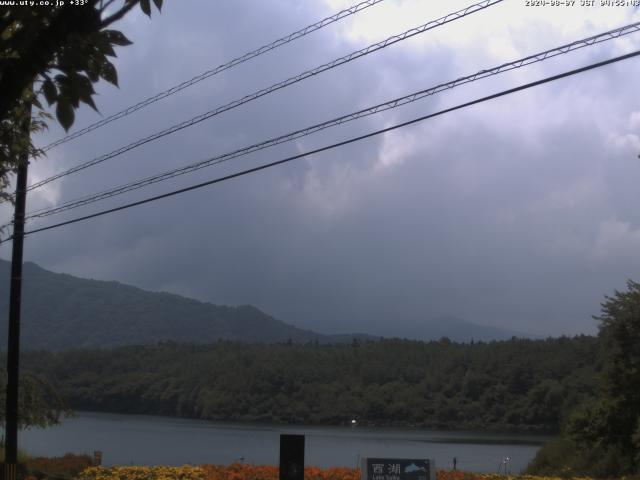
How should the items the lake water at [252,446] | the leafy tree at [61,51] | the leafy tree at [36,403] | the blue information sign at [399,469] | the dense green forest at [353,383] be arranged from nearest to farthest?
1. the leafy tree at [61,51]
2. the blue information sign at [399,469]
3. the leafy tree at [36,403]
4. the lake water at [252,446]
5. the dense green forest at [353,383]

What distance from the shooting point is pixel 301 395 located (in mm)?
74125

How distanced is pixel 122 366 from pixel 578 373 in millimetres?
44658

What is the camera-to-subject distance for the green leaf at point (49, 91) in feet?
13.4

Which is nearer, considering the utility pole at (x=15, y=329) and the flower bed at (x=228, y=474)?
the flower bed at (x=228, y=474)

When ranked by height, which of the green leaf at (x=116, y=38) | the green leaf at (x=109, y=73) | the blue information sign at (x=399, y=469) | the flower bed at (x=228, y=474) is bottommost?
the flower bed at (x=228, y=474)

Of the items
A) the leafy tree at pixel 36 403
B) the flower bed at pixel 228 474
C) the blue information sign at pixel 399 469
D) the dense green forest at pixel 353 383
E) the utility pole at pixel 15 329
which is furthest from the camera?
the dense green forest at pixel 353 383

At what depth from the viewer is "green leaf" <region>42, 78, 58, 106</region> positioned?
409cm

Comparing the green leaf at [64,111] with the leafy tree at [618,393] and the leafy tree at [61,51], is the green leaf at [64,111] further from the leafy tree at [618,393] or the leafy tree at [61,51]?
the leafy tree at [618,393]

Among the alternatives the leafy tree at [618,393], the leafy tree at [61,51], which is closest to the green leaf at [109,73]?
the leafy tree at [61,51]

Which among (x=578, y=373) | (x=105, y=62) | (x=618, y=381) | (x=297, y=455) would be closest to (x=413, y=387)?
(x=578, y=373)

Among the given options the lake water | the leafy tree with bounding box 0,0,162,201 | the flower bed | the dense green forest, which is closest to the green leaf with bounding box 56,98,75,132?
the leafy tree with bounding box 0,0,162,201

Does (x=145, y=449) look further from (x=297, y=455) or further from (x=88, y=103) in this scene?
(x=88, y=103)

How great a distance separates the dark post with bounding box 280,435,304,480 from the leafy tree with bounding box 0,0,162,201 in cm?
822

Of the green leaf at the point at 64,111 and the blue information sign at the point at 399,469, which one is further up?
the green leaf at the point at 64,111
